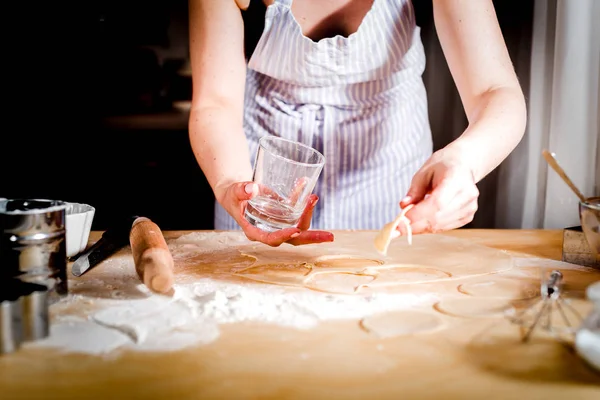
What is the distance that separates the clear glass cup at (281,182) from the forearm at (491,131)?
32 centimetres

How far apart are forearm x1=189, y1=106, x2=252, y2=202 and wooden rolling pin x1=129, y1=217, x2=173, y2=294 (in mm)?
350

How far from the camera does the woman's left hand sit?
3.46ft

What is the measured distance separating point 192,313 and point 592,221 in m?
0.75

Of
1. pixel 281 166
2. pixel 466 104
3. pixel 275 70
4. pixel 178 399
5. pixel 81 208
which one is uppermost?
pixel 275 70

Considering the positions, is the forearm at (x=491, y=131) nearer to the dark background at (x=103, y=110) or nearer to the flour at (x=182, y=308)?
the flour at (x=182, y=308)

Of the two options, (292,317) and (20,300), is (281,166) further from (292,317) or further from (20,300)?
(20,300)

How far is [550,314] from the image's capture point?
899 millimetres

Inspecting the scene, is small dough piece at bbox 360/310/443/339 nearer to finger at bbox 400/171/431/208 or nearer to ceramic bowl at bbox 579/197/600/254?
finger at bbox 400/171/431/208

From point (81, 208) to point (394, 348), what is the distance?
34.8 inches

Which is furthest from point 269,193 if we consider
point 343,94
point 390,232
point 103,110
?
point 103,110

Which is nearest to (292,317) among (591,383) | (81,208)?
(591,383)

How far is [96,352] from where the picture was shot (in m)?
0.75

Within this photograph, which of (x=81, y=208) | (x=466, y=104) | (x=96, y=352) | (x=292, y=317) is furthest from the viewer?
(x=466, y=104)

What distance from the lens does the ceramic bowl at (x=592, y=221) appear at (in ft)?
3.40
